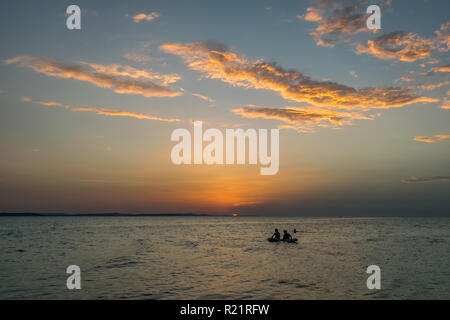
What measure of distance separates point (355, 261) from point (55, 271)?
3138cm

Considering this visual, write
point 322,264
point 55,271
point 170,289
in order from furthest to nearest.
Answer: point 322,264, point 55,271, point 170,289

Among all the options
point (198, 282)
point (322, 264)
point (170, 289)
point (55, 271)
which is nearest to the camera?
point (170, 289)

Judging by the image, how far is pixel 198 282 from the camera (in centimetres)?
2536

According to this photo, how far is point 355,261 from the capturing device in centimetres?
3625
